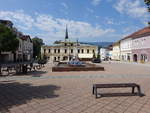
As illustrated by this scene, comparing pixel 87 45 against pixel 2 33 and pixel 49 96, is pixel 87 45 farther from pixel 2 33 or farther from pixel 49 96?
pixel 49 96

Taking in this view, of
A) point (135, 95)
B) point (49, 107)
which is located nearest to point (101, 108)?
point (49, 107)

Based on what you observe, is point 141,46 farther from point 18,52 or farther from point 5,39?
point 18,52

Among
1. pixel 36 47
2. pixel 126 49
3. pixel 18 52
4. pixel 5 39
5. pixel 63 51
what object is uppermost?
pixel 36 47

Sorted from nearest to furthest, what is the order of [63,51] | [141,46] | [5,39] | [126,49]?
[5,39], [141,46], [126,49], [63,51]

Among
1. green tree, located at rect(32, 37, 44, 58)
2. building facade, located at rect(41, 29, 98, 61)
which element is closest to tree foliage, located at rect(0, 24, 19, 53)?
building facade, located at rect(41, 29, 98, 61)

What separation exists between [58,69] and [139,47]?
30.9 m

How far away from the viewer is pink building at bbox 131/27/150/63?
130 feet

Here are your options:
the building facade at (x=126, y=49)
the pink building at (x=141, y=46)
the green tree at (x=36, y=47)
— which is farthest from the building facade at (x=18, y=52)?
the pink building at (x=141, y=46)

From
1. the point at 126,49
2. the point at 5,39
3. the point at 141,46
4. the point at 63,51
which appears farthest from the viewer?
the point at 63,51

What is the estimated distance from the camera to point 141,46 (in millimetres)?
41844

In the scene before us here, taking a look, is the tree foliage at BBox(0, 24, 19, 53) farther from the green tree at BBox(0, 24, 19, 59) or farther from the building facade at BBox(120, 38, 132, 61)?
the building facade at BBox(120, 38, 132, 61)

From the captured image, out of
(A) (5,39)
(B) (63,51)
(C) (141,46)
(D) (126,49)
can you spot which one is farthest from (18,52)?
(C) (141,46)

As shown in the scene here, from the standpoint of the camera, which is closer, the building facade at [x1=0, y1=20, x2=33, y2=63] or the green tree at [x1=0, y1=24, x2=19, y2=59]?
the green tree at [x1=0, y1=24, x2=19, y2=59]

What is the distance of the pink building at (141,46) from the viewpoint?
130 ft
